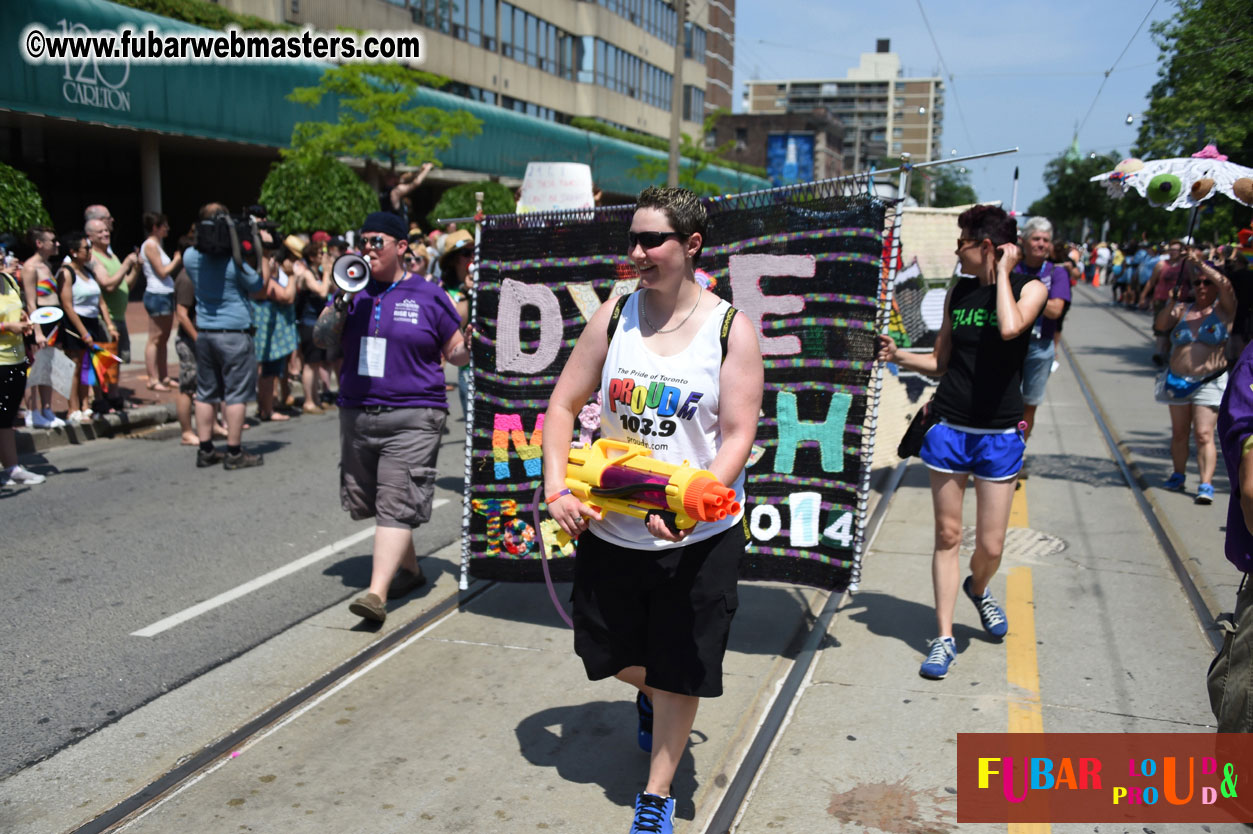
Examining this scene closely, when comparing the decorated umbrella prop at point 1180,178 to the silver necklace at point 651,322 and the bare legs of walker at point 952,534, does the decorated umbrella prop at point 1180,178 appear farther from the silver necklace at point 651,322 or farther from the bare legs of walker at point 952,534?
the silver necklace at point 651,322

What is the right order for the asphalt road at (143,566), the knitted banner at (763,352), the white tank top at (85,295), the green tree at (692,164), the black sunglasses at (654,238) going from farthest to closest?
1. the green tree at (692,164)
2. the white tank top at (85,295)
3. the knitted banner at (763,352)
4. the asphalt road at (143,566)
5. the black sunglasses at (654,238)

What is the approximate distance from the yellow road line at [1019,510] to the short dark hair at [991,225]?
288 centimetres

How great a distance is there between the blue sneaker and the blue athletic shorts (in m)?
0.74

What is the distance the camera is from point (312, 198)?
1838 cm

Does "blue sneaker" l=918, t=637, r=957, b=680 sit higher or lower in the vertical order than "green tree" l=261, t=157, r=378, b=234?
lower

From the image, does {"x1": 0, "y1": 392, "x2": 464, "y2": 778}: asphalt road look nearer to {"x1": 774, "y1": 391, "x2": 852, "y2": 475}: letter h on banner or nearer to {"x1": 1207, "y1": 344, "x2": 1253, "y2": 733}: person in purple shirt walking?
{"x1": 774, "y1": 391, "x2": 852, "y2": 475}: letter h on banner

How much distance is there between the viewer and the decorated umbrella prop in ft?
20.7

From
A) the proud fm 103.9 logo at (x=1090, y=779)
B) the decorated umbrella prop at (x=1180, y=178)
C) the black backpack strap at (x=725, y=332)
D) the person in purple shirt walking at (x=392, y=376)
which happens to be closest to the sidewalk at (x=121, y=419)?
the person in purple shirt walking at (x=392, y=376)

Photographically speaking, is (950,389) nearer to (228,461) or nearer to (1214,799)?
(1214,799)

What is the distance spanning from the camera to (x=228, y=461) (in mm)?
8445

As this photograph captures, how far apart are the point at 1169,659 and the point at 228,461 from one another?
6897 mm

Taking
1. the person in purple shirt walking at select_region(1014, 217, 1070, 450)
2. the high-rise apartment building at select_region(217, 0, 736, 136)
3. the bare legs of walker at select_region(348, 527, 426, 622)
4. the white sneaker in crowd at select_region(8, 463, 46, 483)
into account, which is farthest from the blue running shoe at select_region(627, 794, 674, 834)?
the high-rise apartment building at select_region(217, 0, 736, 136)

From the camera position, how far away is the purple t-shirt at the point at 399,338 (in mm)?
4984

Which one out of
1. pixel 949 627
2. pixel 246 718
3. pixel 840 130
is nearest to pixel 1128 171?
pixel 949 627
